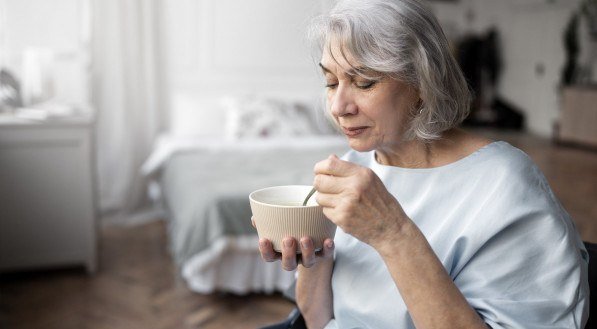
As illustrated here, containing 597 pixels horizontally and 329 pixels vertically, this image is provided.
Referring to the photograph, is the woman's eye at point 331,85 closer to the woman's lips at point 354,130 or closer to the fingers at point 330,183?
the woman's lips at point 354,130

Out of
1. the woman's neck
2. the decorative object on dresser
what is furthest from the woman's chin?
the decorative object on dresser

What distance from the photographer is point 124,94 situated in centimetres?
380

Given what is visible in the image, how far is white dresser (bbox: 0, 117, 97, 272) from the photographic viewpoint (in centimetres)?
266

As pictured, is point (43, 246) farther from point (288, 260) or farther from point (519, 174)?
point (519, 174)

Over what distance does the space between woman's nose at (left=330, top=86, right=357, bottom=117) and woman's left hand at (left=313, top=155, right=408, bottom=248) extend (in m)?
0.17

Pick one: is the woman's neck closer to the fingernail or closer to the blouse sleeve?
the blouse sleeve

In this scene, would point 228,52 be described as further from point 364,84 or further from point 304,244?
point 304,244

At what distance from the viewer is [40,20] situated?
347cm

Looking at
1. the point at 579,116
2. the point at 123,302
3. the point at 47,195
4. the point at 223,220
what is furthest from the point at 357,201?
the point at 579,116

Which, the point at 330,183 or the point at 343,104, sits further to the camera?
the point at 343,104

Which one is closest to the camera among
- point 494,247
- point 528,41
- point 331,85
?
point 494,247

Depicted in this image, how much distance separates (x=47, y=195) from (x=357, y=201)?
2.38 meters

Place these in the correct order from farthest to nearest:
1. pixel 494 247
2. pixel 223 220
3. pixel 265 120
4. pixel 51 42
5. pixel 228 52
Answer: pixel 228 52
pixel 265 120
pixel 51 42
pixel 223 220
pixel 494 247

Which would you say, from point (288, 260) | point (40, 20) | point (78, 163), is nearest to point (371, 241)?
point (288, 260)
